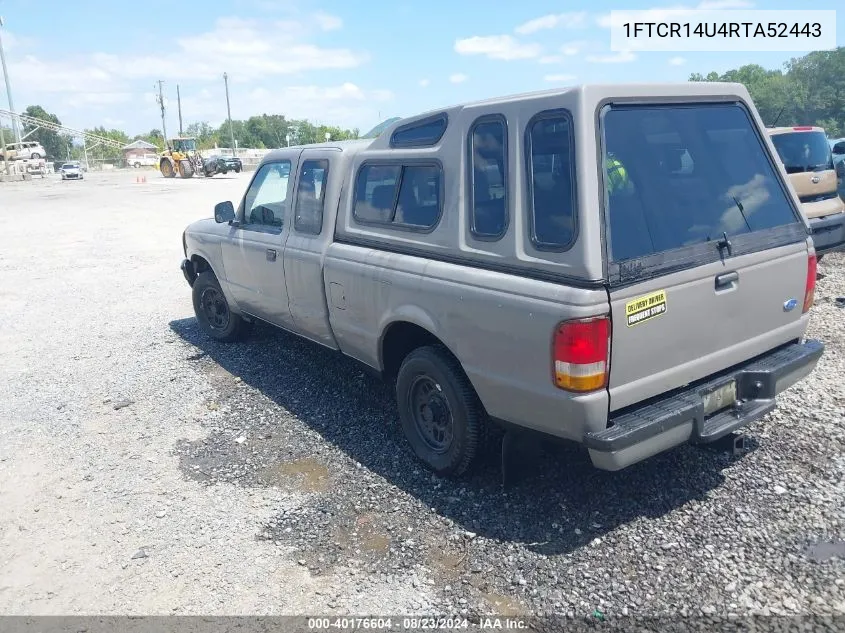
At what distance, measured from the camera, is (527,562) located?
122 inches

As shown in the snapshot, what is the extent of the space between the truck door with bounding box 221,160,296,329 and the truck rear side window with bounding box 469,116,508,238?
2.08 m

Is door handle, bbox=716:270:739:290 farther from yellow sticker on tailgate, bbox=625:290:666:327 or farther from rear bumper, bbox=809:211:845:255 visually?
rear bumper, bbox=809:211:845:255

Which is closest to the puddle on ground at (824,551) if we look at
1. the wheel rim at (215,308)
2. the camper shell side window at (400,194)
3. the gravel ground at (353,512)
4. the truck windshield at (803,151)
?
the gravel ground at (353,512)

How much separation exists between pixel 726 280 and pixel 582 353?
0.96 metres

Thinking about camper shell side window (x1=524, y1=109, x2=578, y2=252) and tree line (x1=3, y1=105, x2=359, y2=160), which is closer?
camper shell side window (x1=524, y1=109, x2=578, y2=252)

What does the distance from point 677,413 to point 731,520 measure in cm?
76

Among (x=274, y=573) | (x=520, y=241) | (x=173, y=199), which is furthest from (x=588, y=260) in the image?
(x=173, y=199)

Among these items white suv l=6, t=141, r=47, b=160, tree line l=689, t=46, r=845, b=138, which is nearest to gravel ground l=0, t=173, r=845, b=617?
tree line l=689, t=46, r=845, b=138

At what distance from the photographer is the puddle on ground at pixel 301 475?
3.92 m

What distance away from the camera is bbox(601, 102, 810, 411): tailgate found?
2924mm

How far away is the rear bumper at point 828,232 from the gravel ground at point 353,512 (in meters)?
2.76

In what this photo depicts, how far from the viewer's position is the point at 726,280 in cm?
317

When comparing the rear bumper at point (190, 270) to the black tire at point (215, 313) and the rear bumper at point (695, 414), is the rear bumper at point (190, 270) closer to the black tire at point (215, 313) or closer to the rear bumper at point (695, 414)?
the black tire at point (215, 313)

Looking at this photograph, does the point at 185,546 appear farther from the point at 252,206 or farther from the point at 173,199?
the point at 173,199
